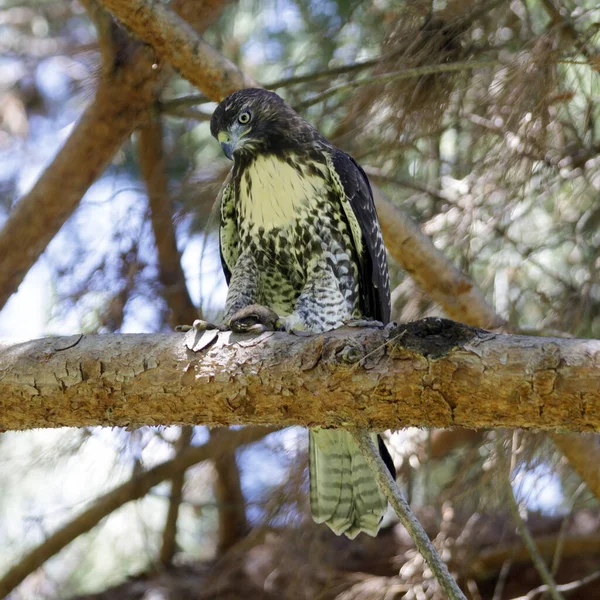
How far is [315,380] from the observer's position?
8.77 feet

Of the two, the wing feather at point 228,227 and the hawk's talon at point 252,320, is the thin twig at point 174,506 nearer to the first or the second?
the wing feather at point 228,227

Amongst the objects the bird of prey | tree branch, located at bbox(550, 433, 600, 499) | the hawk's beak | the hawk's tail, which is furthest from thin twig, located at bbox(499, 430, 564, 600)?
the hawk's beak

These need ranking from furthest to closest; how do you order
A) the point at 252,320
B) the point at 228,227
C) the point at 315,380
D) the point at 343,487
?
the point at 228,227
the point at 343,487
the point at 252,320
the point at 315,380

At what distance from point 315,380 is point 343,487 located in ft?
4.21

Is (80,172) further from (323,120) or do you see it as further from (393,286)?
(393,286)

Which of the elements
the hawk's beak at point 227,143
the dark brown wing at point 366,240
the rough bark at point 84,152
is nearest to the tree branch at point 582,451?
the dark brown wing at point 366,240

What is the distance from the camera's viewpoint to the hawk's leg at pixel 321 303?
380 cm

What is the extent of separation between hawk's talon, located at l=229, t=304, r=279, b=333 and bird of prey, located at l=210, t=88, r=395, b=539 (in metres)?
0.69

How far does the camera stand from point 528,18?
15.1 ft

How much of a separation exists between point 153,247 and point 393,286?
156 centimetres

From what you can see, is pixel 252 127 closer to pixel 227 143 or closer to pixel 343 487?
pixel 227 143

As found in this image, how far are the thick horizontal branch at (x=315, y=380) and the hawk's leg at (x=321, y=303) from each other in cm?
92

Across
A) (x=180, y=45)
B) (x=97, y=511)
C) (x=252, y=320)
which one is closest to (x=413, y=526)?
(x=252, y=320)

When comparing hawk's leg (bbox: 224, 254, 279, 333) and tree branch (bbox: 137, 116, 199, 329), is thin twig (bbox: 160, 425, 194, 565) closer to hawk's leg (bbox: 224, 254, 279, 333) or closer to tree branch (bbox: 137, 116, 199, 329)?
tree branch (bbox: 137, 116, 199, 329)
